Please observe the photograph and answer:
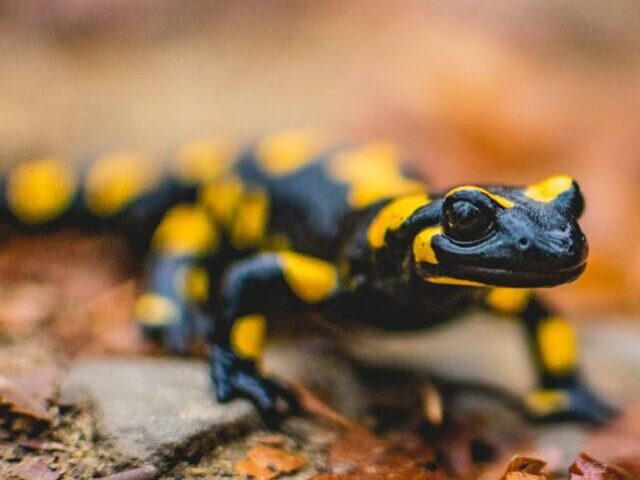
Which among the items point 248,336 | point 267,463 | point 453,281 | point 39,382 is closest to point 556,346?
point 453,281

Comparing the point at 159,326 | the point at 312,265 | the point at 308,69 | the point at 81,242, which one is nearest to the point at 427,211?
the point at 312,265

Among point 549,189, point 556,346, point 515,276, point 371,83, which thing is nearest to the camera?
point 515,276

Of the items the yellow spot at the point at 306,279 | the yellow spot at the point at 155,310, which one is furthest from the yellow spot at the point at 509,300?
the yellow spot at the point at 155,310

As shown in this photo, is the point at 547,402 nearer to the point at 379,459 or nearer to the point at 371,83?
the point at 379,459

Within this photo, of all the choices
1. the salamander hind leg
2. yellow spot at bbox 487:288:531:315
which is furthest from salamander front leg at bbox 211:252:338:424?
yellow spot at bbox 487:288:531:315

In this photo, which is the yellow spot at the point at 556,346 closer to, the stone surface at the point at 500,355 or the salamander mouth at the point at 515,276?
the stone surface at the point at 500,355

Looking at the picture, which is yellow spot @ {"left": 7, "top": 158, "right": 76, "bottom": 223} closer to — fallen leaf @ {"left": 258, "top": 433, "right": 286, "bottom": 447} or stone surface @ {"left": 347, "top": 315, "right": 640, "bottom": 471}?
stone surface @ {"left": 347, "top": 315, "right": 640, "bottom": 471}
